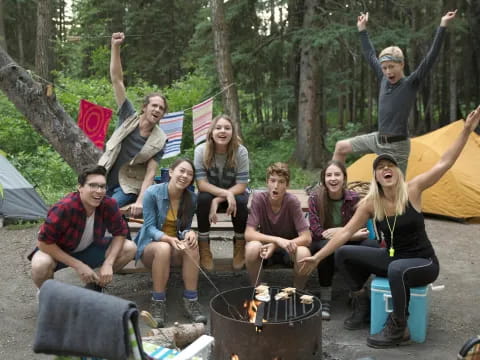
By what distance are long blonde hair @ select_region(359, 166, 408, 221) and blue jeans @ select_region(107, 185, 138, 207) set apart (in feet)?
6.70

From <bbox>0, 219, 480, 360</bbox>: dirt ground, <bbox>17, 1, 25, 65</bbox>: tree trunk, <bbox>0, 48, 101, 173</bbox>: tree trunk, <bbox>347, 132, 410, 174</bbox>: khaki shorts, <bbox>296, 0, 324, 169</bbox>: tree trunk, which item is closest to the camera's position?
<bbox>0, 219, 480, 360</bbox>: dirt ground

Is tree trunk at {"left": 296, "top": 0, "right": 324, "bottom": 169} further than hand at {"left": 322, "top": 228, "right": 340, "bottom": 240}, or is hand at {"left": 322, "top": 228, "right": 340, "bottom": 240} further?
tree trunk at {"left": 296, "top": 0, "right": 324, "bottom": 169}

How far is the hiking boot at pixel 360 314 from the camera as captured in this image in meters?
3.85

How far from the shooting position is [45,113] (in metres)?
5.40

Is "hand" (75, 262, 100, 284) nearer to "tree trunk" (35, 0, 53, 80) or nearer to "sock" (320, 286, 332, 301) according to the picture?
"sock" (320, 286, 332, 301)

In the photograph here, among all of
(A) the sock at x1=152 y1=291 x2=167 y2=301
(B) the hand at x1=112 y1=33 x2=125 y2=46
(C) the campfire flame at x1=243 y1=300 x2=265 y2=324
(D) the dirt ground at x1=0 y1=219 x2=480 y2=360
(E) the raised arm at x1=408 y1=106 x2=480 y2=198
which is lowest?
(D) the dirt ground at x1=0 y1=219 x2=480 y2=360

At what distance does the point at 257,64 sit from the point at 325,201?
342 inches

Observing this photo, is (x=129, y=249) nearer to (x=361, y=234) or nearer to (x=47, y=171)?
(x=361, y=234)

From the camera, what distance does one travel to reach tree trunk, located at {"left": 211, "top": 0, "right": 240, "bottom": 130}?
10.0 metres

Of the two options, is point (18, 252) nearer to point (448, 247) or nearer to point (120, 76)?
point (120, 76)

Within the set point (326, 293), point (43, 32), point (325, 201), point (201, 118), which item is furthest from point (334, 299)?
point (43, 32)

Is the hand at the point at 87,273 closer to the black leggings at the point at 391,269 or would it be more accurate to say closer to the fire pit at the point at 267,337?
the fire pit at the point at 267,337

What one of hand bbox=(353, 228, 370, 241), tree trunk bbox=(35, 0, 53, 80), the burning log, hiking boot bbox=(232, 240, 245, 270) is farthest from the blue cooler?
tree trunk bbox=(35, 0, 53, 80)

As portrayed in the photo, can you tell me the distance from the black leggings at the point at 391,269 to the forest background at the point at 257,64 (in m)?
3.19
